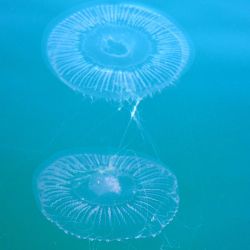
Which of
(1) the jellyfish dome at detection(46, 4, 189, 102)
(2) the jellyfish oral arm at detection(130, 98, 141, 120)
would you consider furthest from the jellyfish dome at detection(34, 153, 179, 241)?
(1) the jellyfish dome at detection(46, 4, 189, 102)

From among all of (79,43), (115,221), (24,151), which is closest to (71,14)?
(79,43)

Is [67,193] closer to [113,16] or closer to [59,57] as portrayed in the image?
[59,57]

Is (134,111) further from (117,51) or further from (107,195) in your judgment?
(107,195)

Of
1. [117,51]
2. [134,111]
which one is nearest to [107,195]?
[134,111]

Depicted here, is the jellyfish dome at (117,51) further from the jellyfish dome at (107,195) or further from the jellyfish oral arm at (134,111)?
the jellyfish dome at (107,195)

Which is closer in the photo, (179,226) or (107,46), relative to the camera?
(179,226)
